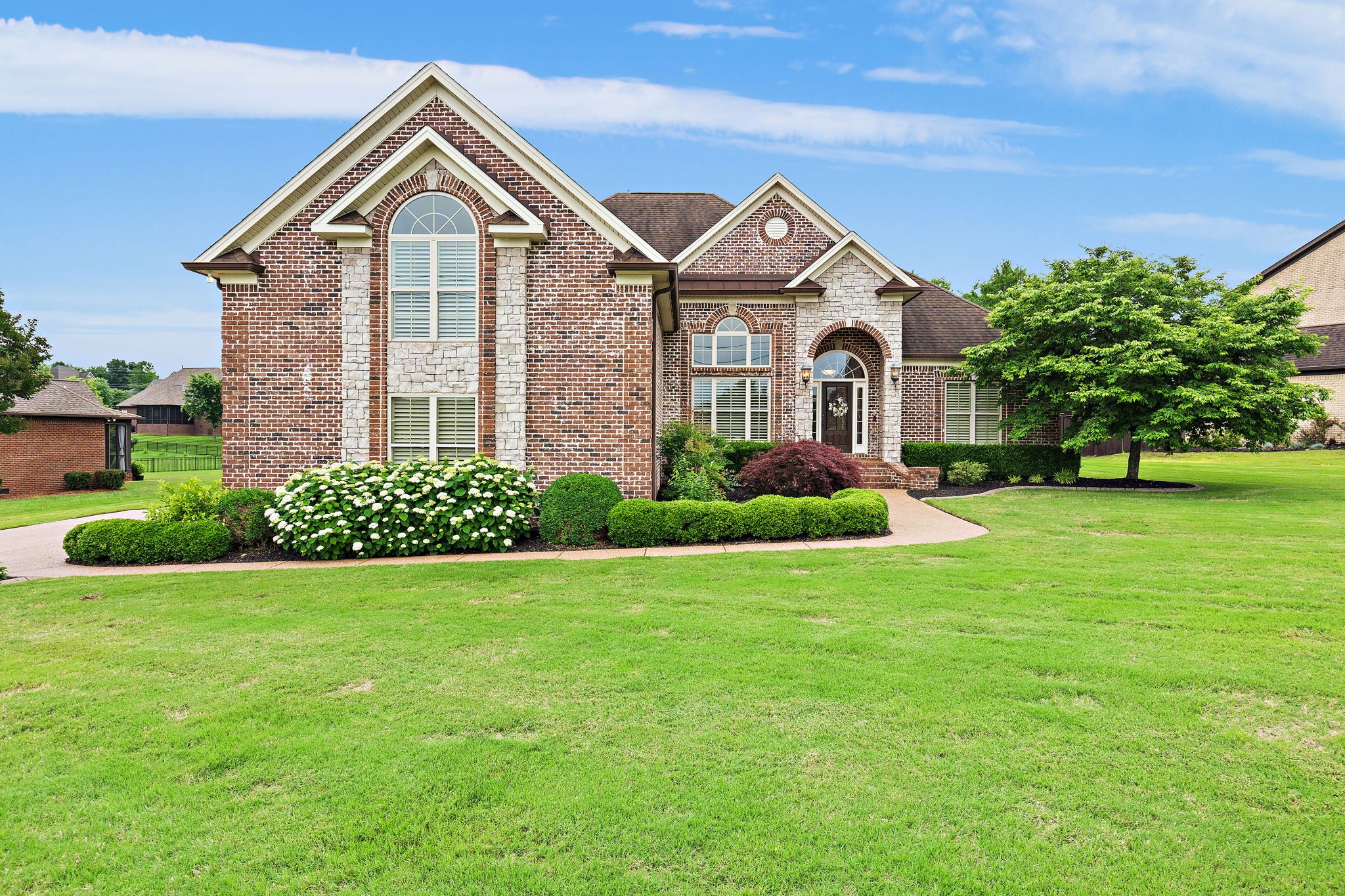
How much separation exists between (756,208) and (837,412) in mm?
7058

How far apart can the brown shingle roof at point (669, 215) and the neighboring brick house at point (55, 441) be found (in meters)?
23.3

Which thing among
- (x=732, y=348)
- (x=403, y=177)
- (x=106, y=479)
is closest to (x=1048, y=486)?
(x=732, y=348)

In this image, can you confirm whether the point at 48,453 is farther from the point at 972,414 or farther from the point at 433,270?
the point at 972,414

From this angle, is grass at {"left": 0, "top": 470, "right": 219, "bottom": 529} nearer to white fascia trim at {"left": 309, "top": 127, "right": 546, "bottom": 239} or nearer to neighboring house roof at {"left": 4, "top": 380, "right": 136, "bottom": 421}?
neighboring house roof at {"left": 4, "top": 380, "right": 136, "bottom": 421}

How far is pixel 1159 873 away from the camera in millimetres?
2867

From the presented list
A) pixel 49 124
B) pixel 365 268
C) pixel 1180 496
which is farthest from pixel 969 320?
pixel 49 124

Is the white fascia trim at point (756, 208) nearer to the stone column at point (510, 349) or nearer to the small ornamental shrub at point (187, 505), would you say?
the stone column at point (510, 349)

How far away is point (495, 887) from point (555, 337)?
1056 cm

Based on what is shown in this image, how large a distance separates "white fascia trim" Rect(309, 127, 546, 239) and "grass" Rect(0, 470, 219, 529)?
236 inches

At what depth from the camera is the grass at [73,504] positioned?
57.9 feet

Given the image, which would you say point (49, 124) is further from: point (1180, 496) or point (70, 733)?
point (1180, 496)

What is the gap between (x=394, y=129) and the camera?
1260cm

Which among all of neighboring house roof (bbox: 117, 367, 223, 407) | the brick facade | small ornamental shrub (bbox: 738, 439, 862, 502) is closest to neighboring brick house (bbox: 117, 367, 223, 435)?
neighboring house roof (bbox: 117, 367, 223, 407)

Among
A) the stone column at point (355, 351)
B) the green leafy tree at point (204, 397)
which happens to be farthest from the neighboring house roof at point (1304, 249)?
the green leafy tree at point (204, 397)
